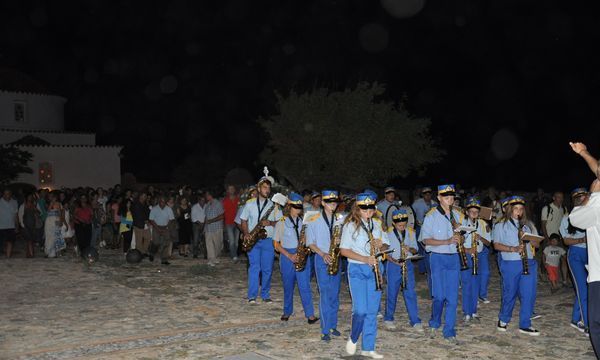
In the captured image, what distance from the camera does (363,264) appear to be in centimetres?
756

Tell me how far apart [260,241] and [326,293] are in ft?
9.13

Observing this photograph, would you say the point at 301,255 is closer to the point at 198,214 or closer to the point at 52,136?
the point at 198,214

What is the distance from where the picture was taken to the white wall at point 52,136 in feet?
158

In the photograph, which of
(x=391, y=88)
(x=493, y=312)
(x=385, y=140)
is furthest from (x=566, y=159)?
(x=493, y=312)

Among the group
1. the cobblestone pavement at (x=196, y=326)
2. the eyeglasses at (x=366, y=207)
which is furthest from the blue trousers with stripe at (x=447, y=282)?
the eyeglasses at (x=366, y=207)

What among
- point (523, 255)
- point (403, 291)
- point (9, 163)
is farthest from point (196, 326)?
point (9, 163)

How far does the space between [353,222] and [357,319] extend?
110 centimetres

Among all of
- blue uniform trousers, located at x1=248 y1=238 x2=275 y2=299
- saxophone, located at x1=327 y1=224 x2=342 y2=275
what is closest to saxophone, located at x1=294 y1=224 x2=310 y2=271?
saxophone, located at x1=327 y1=224 x2=342 y2=275

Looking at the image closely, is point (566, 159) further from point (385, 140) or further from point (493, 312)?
point (493, 312)

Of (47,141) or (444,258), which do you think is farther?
(47,141)

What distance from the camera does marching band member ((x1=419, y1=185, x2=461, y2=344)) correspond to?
28.2 feet

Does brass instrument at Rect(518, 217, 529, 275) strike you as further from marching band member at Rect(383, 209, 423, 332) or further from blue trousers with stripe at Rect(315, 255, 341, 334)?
blue trousers with stripe at Rect(315, 255, 341, 334)

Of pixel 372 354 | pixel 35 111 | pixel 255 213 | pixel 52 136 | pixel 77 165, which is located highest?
pixel 35 111

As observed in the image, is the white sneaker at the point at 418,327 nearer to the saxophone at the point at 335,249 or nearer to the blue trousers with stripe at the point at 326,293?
the blue trousers with stripe at the point at 326,293
